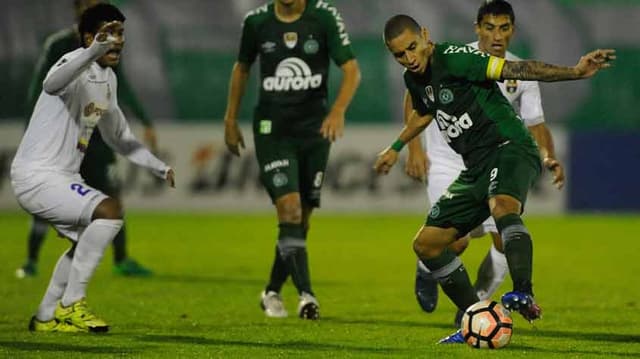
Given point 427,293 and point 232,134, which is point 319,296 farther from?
point 427,293

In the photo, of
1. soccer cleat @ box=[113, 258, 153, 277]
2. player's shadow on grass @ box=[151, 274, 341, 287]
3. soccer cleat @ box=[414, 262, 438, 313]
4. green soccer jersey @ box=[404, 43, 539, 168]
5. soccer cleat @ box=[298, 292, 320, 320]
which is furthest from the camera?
soccer cleat @ box=[113, 258, 153, 277]

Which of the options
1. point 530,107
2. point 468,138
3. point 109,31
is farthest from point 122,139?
point 530,107

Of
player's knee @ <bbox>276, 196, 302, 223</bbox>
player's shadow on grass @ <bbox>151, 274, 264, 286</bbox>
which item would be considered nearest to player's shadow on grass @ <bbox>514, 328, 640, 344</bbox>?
player's knee @ <bbox>276, 196, 302, 223</bbox>

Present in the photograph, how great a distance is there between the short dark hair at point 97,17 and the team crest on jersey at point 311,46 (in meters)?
1.76

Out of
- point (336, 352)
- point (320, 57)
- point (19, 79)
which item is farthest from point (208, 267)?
point (19, 79)

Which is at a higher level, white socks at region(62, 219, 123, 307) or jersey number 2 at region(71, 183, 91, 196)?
jersey number 2 at region(71, 183, 91, 196)

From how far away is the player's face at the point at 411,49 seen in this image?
7566mm

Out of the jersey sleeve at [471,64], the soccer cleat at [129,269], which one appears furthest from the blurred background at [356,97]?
the jersey sleeve at [471,64]

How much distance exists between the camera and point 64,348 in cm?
772

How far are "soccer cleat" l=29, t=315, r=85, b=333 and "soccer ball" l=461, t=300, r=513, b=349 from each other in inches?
88.1

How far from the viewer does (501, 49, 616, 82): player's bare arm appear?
701 cm

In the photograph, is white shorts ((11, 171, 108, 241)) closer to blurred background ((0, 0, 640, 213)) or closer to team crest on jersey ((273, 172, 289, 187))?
team crest on jersey ((273, 172, 289, 187))

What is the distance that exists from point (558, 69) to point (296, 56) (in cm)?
287

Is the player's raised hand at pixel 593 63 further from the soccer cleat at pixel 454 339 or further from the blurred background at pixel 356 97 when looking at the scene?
the blurred background at pixel 356 97
